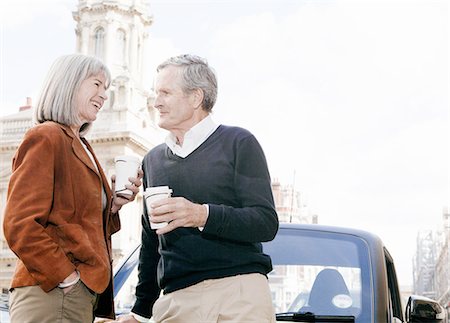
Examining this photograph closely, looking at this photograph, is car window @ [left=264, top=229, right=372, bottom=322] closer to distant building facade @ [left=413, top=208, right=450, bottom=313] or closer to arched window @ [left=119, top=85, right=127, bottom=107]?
arched window @ [left=119, top=85, right=127, bottom=107]

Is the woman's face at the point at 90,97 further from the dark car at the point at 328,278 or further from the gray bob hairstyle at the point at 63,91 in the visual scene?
the dark car at the point at 328,278

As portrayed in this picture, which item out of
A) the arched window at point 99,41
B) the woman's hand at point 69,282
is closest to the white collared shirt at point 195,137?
the woman's hand at point 69,282

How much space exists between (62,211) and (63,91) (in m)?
0.47

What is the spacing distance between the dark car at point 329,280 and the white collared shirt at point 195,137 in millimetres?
1246

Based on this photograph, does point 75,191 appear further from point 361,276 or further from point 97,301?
point 361,276

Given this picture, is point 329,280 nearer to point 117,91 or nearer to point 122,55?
point 117,91

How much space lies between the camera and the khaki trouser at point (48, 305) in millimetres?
2449

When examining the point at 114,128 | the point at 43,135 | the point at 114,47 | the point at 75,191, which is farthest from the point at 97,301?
the point at 114,47

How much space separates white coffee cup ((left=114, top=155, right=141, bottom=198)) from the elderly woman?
0.23 ft

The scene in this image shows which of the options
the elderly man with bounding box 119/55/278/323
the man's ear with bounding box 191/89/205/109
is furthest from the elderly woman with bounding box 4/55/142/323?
the man's ear with bounding box 191/89/205/109

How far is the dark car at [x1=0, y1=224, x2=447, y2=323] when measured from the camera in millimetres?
3684

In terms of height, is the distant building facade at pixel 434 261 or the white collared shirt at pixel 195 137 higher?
the white collared shirt at pixel 195 137

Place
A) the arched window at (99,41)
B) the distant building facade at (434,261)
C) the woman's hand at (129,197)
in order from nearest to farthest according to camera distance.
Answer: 1. the woman's hand at (129,197)
2. the arched window at (99,41)
3. the distant building facade at (434,261)

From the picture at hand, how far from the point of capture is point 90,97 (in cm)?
277
